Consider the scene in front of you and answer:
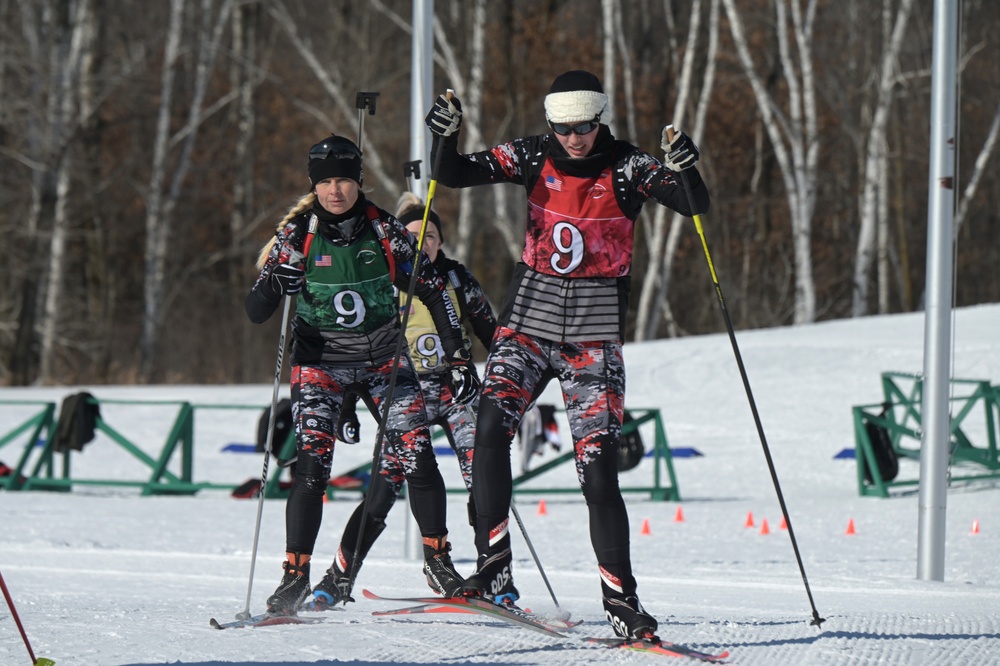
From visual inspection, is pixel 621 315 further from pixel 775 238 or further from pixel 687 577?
pixel 775 238

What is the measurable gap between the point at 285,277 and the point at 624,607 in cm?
170

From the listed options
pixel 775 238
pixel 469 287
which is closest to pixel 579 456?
pixel 469 287

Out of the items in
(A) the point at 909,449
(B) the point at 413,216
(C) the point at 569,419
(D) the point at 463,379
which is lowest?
(A) the point at 909,449

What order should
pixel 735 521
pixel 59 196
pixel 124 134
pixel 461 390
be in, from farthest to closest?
1. pixel 124 134
2. pixel 59 196
3. pixel 735 521
4. pixel 461 390

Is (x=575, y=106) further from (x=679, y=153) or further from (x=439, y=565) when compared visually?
(x=439, y=565)

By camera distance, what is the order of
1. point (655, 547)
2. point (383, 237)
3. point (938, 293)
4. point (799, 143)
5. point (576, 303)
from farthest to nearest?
point (799, 143), point (655, 547), point (938, 293), point (383, 237), point (576, 303)

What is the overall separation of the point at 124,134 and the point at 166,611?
3107cm

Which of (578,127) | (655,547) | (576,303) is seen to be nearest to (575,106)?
(578,127)

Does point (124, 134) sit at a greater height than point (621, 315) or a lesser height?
greater

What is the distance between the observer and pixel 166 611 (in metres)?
5.86

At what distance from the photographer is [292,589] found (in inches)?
217

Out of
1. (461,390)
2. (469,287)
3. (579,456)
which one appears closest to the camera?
(579,456)

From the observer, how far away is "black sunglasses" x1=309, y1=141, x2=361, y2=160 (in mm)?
5633

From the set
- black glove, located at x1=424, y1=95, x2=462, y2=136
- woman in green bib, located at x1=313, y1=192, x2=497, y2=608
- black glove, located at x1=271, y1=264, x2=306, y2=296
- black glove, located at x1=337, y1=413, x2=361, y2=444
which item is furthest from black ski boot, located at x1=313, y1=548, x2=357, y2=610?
black glove, located at x1=424, y1=95, x2=462, y2=136
